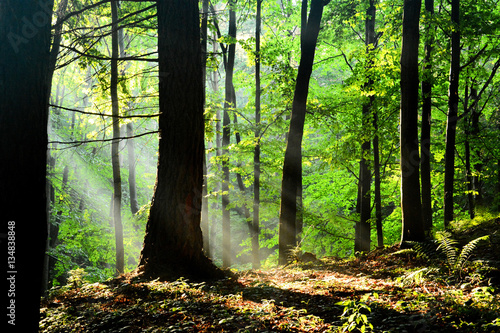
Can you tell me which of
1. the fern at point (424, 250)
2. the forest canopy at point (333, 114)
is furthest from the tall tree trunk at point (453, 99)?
the fern at point (424, 250)

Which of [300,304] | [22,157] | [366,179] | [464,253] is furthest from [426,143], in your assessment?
[22,157]

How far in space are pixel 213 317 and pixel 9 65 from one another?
3.21 meters

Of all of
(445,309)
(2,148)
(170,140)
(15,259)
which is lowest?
(445,309)

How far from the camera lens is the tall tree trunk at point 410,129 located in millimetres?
6938

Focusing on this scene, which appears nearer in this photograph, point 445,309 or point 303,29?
point 445,309

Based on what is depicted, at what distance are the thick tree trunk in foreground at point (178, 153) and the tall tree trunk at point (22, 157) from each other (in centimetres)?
292

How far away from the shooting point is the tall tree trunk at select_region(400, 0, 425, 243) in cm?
694

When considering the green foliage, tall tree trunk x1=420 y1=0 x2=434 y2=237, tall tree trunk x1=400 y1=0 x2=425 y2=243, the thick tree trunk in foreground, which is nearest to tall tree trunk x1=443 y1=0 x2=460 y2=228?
tall tree trunk x1=420 y1=0 x2=434 y2=237

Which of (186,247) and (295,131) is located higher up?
(295,131)

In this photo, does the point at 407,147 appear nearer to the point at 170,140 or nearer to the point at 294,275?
the point at 294,275

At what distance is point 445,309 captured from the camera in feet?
11.2

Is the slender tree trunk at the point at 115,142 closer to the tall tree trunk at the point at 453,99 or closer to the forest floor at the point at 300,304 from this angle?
the forest floor at the point at 300,304

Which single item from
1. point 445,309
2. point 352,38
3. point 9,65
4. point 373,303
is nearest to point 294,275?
point 373,303

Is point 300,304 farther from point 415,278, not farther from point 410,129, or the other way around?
point 410,129
